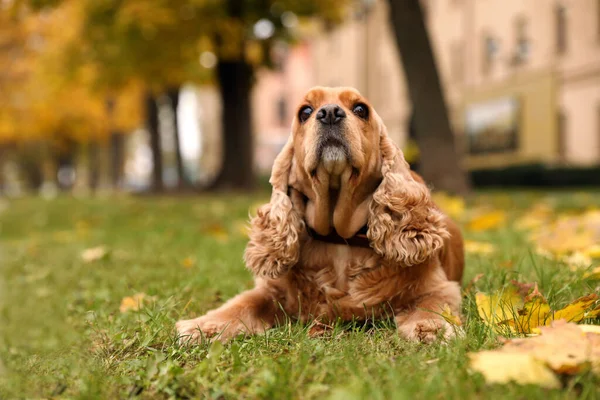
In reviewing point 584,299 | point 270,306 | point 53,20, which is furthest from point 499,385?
point 53,20

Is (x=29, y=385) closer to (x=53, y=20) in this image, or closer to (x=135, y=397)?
(x=135, y=397)

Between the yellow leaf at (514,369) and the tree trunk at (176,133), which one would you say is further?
the tree trunk at (176,133)

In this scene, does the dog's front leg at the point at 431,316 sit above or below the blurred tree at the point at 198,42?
below

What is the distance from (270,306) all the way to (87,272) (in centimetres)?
222

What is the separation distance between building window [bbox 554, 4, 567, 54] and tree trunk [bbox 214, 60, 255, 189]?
1259 centimetres

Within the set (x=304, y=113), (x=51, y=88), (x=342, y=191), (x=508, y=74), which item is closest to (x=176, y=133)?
(x=51, y=88)

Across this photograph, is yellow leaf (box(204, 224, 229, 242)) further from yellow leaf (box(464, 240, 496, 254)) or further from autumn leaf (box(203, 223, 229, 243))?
yellow leaf (box(464, 240, 496, 254))

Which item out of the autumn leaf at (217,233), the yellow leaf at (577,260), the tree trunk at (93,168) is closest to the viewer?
the yellow leaf at (577,260)

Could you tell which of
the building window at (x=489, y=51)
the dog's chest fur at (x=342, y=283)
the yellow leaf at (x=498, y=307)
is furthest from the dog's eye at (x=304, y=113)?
the building window at (x=489, y=51)

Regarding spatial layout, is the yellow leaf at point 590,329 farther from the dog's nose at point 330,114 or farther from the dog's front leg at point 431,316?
the dog's nose at point 330,114

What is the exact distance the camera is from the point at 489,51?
84.5ft

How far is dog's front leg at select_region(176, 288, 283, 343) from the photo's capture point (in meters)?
2.42

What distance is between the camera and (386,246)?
2.50 m

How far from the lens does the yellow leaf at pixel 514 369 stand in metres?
1.62
